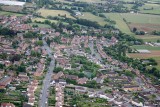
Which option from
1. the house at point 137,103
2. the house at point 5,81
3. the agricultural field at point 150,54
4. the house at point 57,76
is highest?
the house at point 5,81

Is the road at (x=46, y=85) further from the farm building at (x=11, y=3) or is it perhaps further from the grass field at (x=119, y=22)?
the farm building at (x=11, y=3)

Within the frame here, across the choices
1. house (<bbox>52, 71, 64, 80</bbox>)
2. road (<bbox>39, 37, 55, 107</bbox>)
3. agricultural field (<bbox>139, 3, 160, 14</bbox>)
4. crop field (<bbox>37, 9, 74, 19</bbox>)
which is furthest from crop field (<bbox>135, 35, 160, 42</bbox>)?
house (<bbox>52, 71, 64, 80</bbox>)

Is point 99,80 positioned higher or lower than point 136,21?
lower

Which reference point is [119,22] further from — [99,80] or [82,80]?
[82,80]

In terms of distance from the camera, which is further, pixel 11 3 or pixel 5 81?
pixel 11 3

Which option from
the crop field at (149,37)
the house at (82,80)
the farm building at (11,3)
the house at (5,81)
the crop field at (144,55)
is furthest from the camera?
the farm building at (11,3)

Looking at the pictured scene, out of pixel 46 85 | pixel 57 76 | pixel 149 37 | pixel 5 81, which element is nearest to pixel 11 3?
pixel 149 37

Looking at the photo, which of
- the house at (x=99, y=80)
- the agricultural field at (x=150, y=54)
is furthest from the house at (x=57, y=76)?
the agricultural field at (x=150, y=54)

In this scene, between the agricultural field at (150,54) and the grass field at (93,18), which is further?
the grass field at (93,18)

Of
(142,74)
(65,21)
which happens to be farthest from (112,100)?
(65,21)

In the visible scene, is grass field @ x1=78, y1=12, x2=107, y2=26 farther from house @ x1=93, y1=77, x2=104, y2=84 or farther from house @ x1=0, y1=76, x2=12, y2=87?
house @ x1=0, y1=76, x2=12, y2=87
